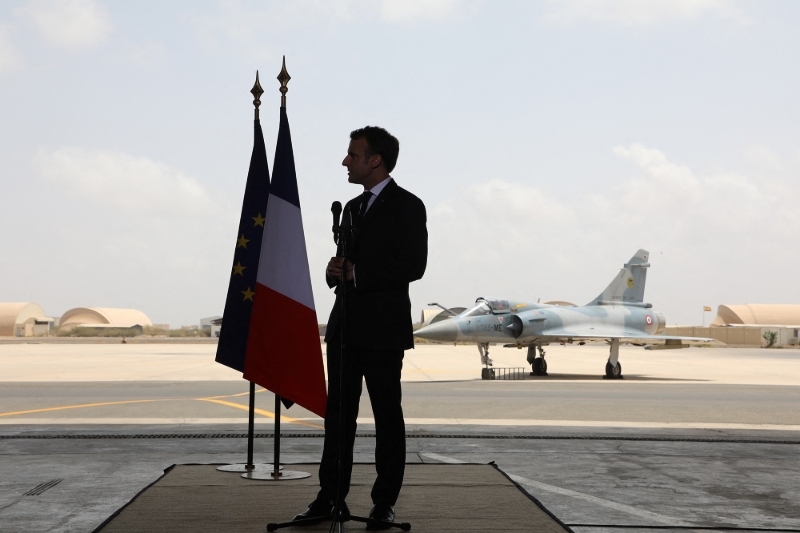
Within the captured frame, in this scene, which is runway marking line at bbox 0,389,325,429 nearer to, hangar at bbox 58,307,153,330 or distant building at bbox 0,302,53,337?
distant building at bbox 0,302,53,337

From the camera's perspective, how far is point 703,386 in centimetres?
2048

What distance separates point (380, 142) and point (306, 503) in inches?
93.3

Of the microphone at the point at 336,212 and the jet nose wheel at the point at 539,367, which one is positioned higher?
the microphone at the point at 336,212

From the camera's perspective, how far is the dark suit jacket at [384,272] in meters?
4.80

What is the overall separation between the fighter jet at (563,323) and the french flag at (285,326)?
15.8 meters

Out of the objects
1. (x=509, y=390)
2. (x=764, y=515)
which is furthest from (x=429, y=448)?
(x=509, y=390)

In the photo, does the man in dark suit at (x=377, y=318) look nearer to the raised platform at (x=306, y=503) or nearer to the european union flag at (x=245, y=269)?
the raised platform at (x=306, y=503)

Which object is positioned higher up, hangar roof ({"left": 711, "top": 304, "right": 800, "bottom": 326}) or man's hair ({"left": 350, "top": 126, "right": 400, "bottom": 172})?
hangar roof ({"left": 711, "top": 304, "right": 800, "bottom": 326})

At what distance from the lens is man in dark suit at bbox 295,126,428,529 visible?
4.80m

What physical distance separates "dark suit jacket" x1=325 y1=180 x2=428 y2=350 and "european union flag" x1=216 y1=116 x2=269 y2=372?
1.78 metres

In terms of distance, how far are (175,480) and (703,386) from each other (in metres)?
17.2

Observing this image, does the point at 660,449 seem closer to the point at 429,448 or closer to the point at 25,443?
the point at 429,448

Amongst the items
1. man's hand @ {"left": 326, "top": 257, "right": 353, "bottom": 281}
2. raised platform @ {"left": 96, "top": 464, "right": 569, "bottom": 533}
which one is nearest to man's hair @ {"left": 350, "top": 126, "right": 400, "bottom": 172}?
man's hand @ {"left": 326, "top": 257, "right": 353, "bottom": 281}

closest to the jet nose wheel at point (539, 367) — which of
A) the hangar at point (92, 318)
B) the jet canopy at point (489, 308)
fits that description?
the jet canopy at point (489, 308)
